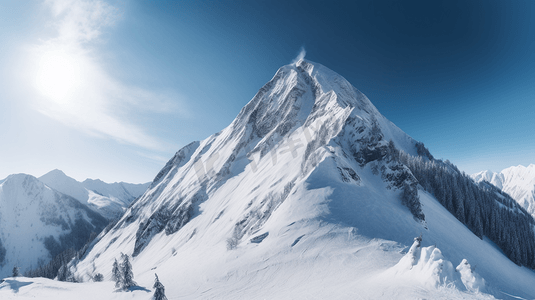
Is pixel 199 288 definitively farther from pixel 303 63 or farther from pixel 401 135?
pixel 401 135

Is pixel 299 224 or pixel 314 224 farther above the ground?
pixel 314 224

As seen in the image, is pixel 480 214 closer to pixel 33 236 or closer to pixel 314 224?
pixel 314 224

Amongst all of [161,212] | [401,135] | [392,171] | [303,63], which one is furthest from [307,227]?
[401,135]

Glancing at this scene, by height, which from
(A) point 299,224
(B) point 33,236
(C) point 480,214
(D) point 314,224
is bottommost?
(B) point 33,236

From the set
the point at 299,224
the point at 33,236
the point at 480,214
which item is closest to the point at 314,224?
the point at 299,224

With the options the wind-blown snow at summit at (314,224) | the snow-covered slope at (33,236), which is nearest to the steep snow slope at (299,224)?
the wind-blown snow at summit at (314,224)

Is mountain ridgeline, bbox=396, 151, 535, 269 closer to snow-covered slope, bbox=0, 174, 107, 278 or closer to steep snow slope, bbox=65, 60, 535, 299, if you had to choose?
steep snow slope, bbox=65, 60, 535, 299
